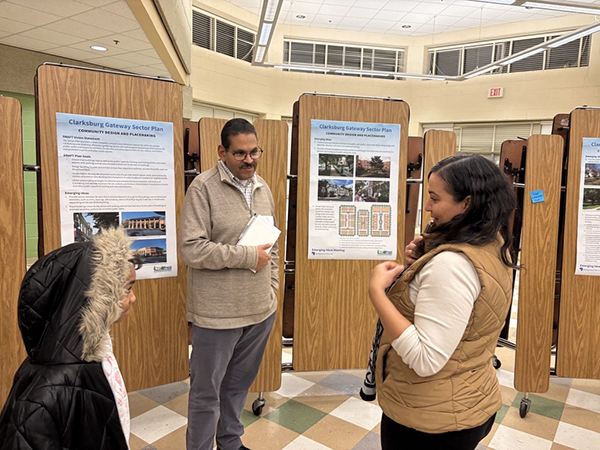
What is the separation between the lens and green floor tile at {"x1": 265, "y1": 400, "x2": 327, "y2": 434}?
2.42 m

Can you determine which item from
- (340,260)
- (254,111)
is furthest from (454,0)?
(340,260)

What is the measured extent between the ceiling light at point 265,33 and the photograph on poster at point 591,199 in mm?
5232

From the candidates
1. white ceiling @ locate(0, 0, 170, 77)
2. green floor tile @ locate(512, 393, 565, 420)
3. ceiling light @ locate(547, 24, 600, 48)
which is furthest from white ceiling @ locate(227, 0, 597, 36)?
green floor tile @ locate(512, 393, 565, 420)

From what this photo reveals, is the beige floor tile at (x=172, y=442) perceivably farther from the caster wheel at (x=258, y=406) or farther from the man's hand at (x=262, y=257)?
the man's hand at (x=262, y=257)

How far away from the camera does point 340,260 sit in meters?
2.71

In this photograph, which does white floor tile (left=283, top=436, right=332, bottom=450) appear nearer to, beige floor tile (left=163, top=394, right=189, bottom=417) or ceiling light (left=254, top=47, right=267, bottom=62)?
beige floor tile (left=163, top=394, right=189, bottom=417)

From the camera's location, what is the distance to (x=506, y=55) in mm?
9656

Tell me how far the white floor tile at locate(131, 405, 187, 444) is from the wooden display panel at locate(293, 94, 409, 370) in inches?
32.1

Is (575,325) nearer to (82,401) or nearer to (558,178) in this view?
(558,178)

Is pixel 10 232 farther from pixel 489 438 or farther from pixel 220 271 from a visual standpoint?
pixel 489 438

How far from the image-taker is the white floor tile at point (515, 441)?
2258 millimetres

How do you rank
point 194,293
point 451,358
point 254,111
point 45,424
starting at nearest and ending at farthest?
point 45,424, point 451,358, point 194,293, point 254,111

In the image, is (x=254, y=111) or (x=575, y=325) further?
(x=254, y=111)

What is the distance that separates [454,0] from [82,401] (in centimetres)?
944
